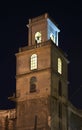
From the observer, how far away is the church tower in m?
58.9

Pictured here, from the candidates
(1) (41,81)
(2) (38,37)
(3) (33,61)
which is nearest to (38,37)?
(2) (38,37)

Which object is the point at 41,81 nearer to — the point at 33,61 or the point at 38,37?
the point at 33,61

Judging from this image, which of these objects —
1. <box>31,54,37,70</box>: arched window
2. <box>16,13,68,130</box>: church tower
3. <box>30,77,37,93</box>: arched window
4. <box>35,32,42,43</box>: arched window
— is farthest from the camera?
<box>35,32,42,43</box>: arched window

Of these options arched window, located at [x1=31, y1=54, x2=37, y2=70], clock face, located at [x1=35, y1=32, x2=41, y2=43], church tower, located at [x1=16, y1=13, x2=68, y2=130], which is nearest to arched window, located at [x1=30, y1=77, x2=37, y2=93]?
church tower, located at [x1=16, y1=13, x2=68, y2=130]

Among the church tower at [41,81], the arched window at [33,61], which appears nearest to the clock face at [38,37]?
the church tower at [41,81]

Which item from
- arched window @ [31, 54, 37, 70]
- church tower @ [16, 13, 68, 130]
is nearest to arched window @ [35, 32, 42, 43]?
church tower @ [16, 13, 68, 130]

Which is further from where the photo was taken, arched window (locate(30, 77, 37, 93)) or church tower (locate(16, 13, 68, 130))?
arched window (locate(30, 77, 37, 93))

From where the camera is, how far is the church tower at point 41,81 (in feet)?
193

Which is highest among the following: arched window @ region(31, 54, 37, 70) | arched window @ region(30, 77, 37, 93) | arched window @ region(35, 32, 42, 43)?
arched window @ region(35, 32, 42, 43)

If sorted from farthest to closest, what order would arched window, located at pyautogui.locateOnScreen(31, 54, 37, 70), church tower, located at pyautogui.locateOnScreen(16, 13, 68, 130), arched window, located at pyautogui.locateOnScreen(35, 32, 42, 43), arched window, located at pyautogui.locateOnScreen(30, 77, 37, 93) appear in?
arched window, located at pyautogui.locateOnScreen(35, 32, 42, 43) → arched window, located at pyautogui.locateOnScreen(31, 54, 37, 70) → arched window, located at pyautogui.locateOnScreen(30, 77, 37, 93) → church tower, located at pyautogui.locateOnScreen(16, 13, 68, 130)

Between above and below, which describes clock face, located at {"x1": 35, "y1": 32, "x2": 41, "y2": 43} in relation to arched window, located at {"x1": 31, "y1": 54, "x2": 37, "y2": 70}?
above

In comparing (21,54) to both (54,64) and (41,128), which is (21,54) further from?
(41,128)

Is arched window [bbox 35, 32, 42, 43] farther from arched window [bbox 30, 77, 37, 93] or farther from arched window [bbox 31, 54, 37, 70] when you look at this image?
arched window [bbox 30, 77, 37, 93]

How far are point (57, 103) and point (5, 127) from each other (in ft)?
27.9
